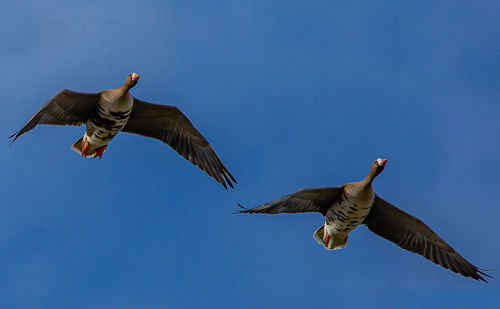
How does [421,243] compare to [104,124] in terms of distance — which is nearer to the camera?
[104,124]

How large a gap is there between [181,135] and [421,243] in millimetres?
6078

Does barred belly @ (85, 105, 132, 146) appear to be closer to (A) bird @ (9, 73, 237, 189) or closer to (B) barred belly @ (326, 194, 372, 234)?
(A) bird @ (9, 73, 237, 189)

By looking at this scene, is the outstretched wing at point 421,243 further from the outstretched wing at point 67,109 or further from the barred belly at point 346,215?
the outstretched wing at point 67,109

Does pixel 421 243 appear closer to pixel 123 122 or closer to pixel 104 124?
pixel 123 122

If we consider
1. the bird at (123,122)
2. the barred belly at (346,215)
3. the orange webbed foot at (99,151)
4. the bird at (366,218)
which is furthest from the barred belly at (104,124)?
the barred belly at (346,215)

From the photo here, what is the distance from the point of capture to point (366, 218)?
1464 cm

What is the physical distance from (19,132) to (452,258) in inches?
384

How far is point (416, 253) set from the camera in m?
14.8

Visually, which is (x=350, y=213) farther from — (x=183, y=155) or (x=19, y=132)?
(x=19, y=132)

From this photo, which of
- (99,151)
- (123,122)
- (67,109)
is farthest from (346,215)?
(67,109)

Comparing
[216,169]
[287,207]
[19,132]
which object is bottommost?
[19,132]

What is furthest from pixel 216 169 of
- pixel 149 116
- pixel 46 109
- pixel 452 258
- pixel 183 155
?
pixel 452 258

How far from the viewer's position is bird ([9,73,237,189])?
13.7 meters

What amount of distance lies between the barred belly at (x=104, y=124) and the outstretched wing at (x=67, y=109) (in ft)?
0.65
